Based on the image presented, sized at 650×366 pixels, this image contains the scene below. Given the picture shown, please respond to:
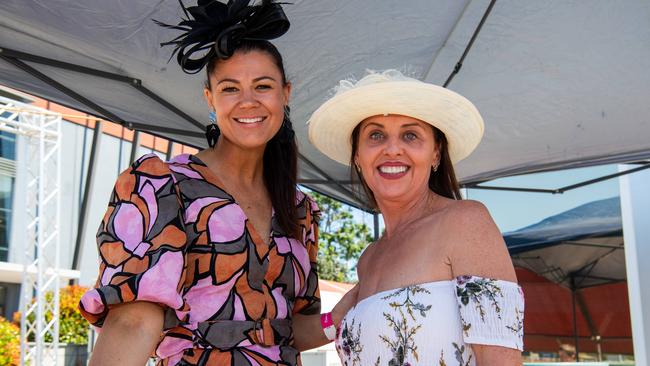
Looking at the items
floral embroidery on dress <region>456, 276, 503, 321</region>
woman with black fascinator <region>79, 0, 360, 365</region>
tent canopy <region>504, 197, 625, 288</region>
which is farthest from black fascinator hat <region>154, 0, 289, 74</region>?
tent canopy <region>504, 197, 625, 288</region>

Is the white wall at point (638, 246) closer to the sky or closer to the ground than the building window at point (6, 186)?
closer to the ground

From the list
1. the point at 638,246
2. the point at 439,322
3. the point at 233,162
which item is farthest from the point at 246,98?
the point at 638,246

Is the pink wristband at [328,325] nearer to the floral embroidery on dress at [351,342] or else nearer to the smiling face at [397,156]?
the floral embroidery on dress at [351,342]

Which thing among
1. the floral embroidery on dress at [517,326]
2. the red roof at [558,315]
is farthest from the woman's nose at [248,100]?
the red roof at [558,315]

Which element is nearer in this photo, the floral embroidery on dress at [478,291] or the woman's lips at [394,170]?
the floral embroidery on dress at [478,291]

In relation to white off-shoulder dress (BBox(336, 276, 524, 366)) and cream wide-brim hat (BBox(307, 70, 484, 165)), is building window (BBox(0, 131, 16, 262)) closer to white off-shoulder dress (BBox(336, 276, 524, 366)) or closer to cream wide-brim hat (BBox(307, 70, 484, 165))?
cream wide-brim hat (BBox(307, 70, 484, 165))

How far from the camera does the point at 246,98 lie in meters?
1.88

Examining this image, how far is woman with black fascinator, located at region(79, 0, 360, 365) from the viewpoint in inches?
59.7

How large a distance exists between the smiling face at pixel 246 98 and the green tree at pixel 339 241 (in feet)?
53.5

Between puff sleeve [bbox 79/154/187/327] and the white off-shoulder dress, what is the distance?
1.60 feet

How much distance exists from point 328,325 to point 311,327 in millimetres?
52

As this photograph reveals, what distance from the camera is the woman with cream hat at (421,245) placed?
1571 mm

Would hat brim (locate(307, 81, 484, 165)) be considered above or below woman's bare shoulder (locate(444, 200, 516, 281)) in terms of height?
above

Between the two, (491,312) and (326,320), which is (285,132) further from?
(491,312)
